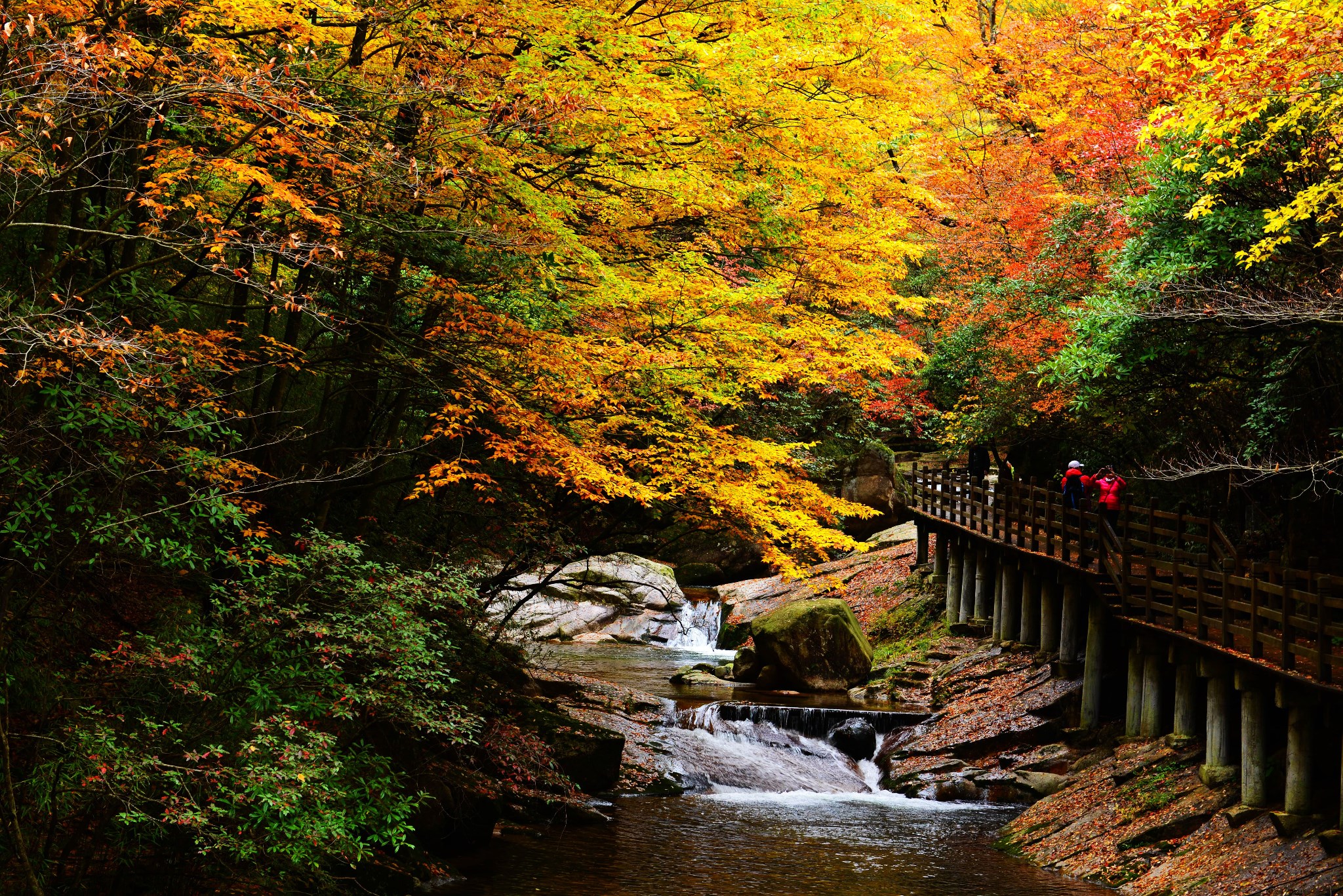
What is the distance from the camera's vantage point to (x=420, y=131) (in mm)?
8820

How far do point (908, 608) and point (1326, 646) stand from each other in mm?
14932

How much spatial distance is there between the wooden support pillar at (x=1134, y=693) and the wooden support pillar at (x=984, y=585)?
23.5ft

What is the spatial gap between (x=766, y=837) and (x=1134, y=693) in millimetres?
5547

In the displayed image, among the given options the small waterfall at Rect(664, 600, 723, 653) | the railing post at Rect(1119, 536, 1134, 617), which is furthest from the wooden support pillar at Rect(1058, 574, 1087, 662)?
the small waterfall at Rect(664, 600, 723, 653)

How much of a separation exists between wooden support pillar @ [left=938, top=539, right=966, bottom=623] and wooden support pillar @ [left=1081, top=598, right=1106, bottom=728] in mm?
6908

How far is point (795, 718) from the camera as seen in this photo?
16.8 metres

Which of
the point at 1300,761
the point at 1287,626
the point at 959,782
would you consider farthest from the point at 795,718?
the point at 1287,626

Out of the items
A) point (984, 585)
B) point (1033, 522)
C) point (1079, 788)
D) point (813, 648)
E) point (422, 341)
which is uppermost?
point (422, 341)

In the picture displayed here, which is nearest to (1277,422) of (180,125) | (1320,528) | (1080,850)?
(1320,528)

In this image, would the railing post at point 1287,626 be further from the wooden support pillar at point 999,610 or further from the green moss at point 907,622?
the green moss at point 907,622

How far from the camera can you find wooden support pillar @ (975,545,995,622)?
21.4m

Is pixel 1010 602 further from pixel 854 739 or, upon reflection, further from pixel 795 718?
pixel 795 718

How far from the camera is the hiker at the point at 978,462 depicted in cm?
2369

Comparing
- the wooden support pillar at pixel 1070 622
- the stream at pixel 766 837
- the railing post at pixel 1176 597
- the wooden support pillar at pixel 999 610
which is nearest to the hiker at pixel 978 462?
the wooden support pillar at pixel 999 610
